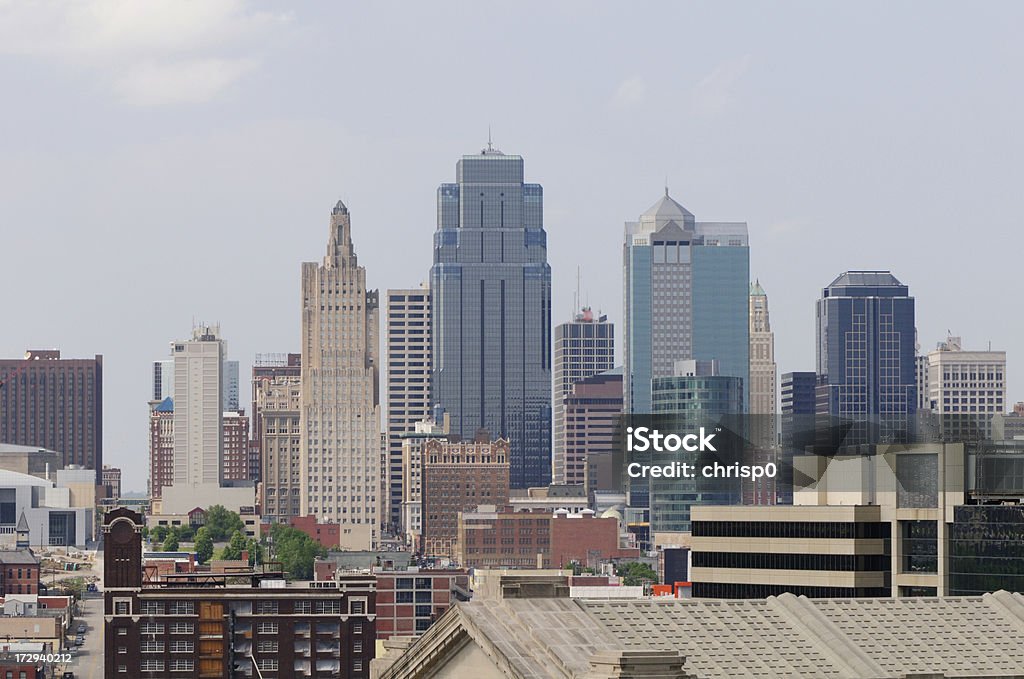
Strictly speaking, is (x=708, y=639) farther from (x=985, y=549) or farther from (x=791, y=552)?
(x=791, y=552)

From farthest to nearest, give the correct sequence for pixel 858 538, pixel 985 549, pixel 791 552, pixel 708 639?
pixel 791 552
pixel 858 538
pixel 985 549
pixel 708 639

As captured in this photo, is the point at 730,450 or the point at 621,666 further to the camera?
the point at 730,450

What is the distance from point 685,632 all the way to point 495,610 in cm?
338

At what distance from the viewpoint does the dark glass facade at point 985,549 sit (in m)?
114

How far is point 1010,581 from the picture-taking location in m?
114

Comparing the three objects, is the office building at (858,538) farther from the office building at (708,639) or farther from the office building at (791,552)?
the office building at (708,639)

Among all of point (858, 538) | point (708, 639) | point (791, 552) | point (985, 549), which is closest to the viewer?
point (708, 639)

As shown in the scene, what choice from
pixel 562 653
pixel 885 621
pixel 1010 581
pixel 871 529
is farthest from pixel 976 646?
pixel 871 529

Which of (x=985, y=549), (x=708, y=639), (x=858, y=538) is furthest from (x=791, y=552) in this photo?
(x=708, y=639)

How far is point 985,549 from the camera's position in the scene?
11644 cm

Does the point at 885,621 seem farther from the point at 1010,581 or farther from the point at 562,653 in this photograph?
the point at 1010,581

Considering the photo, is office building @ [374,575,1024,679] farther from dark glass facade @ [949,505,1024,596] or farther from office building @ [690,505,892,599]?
office building @ [690,505,892,599]

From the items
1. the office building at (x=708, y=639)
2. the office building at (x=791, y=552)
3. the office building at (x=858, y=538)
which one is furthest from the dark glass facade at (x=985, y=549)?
the office building at (x=708, y=639)

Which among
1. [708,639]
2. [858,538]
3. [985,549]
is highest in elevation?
[708,639]
